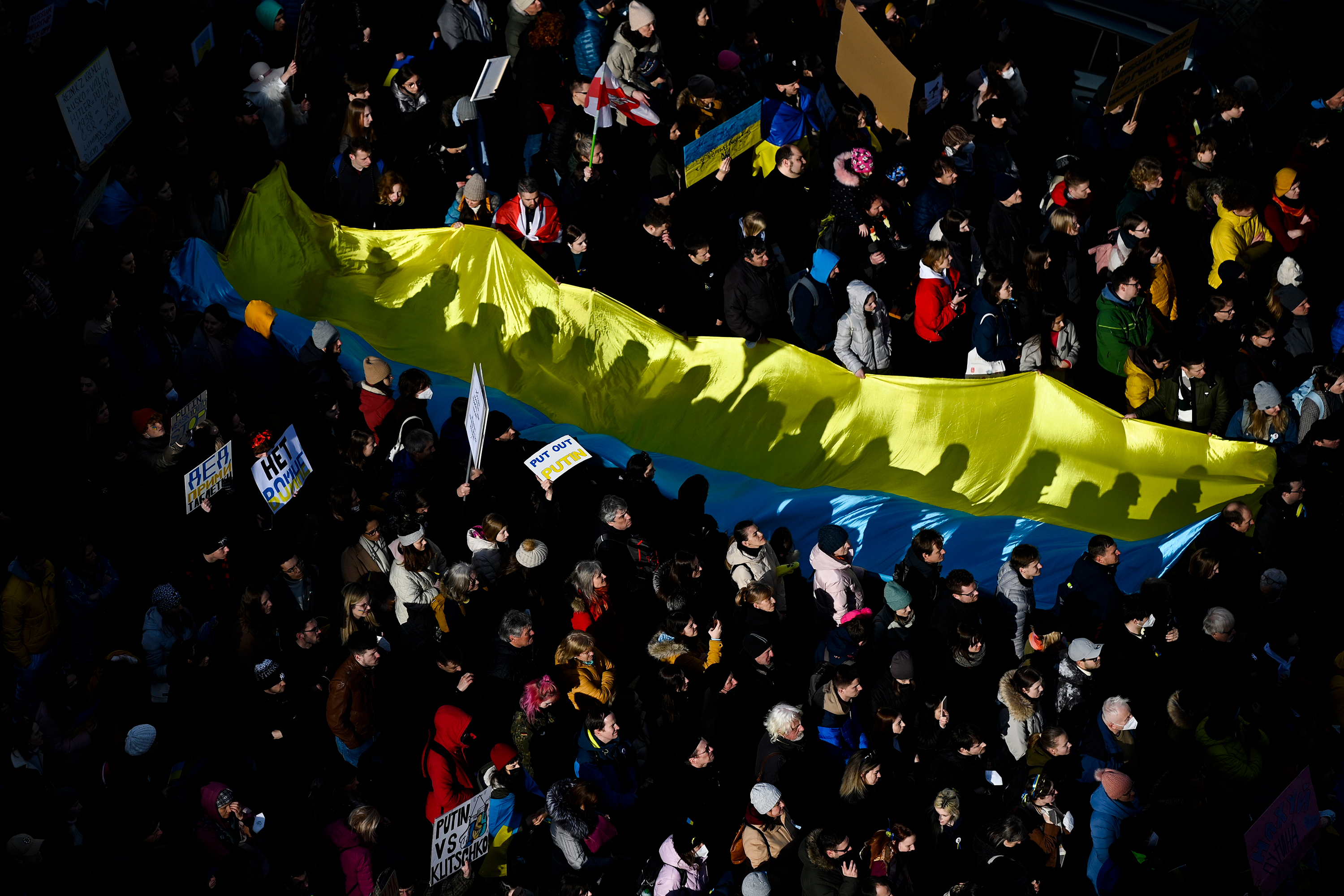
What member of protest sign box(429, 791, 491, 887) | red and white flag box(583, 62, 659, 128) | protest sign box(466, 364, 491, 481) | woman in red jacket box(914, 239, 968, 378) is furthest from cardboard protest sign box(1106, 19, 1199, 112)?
protest sign box(429, 791, 491, 887)

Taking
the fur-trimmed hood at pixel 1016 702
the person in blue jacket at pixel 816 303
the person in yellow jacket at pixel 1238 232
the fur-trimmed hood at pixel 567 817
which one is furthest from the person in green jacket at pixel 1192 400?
the fur-trimmed hood at pixel 567 817

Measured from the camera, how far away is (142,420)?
931 cm

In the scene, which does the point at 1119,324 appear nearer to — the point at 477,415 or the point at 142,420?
the point at 477,415

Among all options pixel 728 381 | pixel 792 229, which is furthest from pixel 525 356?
pixel 792 229

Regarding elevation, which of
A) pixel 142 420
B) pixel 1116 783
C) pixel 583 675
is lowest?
pixel 583 675

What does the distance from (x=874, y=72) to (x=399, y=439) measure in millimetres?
5176

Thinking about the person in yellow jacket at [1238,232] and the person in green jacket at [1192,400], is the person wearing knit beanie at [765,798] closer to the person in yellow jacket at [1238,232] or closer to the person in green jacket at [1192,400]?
the person in green jacket at [1192,400]

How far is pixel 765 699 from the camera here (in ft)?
27.6

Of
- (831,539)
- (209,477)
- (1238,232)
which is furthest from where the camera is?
(1238,232)

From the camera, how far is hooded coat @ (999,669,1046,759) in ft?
26.0

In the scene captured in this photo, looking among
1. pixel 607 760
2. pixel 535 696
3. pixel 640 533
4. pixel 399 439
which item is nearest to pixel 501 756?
pixel 535 696

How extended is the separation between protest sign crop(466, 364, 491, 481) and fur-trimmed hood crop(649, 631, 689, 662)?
172cm

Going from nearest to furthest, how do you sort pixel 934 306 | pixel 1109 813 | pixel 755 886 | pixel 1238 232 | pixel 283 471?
pixel 755 886
pixel 1109 813
pixel 283 471
pixel 934 306
pixel 1238 232

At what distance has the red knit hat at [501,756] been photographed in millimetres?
7988
